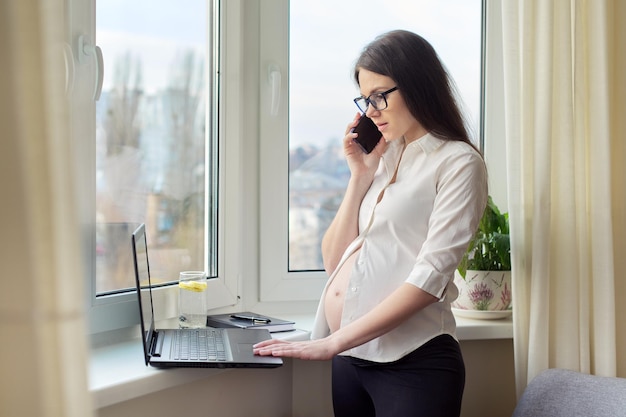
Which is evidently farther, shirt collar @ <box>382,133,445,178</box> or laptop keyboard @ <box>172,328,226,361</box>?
shirt collar @ <box>382,133,445,178</box>

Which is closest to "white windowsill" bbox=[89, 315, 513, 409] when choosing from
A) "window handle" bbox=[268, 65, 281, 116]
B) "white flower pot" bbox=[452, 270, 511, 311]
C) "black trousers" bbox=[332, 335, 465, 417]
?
"black trousers" bbox=[332, 335, 465, 417]

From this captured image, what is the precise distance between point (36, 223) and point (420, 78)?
94cm

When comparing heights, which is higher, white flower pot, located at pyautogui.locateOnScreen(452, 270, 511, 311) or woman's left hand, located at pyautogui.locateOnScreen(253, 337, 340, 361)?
white flower pot, located at pyautogui.locateOnScreen(452, 270, 511, 311)

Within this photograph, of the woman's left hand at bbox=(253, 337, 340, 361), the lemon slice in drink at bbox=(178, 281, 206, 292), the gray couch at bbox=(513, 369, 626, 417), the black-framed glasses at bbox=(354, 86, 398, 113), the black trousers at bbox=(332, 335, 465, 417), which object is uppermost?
the black-framed glasses at bbox=(354, 86, 398, 113)

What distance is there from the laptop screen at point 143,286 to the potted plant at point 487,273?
96 cm

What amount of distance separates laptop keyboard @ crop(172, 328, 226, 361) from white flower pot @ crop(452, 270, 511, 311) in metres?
0.79

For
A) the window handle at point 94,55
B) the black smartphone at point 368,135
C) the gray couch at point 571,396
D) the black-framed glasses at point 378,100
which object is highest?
the window handle at point 94,55

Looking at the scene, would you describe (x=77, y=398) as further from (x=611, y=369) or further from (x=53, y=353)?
(x=611, y=369)

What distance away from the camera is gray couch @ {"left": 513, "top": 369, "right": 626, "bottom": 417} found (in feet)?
5.10

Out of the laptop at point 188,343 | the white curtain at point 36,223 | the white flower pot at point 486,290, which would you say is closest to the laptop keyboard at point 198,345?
the laptop at point 188,343

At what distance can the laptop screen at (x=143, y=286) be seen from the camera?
1.40m

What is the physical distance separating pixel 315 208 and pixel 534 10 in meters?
0.84

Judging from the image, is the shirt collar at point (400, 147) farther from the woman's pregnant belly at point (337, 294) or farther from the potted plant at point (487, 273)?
the potted plant at point (487, 273)

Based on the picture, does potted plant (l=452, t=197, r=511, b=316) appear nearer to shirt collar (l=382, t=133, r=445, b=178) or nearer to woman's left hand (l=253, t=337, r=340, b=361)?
shirt collar (l=382, t=133, r=445, b=178)
